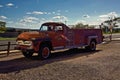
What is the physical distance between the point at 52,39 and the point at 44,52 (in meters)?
0.93

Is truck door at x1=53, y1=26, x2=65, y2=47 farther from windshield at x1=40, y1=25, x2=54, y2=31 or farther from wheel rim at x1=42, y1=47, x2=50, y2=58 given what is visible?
wheel rim at x1=42, y1=47, x2=50, y2=58

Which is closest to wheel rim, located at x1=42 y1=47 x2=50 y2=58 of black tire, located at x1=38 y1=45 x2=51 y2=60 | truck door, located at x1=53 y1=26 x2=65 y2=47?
black tire, located at x1=38 y1=45 x2=51 y2=60

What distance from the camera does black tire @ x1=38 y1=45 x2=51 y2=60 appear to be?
46.0 ft

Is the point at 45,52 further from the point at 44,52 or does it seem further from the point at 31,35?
the point at 31,35

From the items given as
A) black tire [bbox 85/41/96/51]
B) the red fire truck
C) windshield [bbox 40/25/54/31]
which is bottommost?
black tire [bbox 85/41/96/51]

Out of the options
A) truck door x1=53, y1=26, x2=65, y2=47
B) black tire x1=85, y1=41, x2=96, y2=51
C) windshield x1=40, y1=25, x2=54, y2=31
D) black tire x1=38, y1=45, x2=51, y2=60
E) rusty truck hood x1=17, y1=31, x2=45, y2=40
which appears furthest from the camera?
black tire x1=85, y1=41, x2=96, y2=51

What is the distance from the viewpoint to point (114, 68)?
35.9 feet

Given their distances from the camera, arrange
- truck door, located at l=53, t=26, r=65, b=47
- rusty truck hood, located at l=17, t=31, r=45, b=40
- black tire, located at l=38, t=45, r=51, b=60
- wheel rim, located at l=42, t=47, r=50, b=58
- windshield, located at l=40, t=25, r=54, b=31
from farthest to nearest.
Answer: windshield, located at l=40, t=25, r=54, b=31
truck door, located at l=53, t=26, r=65, b=47
wheel rim, located at l=42, t=47, r=50, b=58
black tire, located at l=38, t=45, r=51, b=60
rusty truck hood, located at l=17, t=31, r=45, b=40

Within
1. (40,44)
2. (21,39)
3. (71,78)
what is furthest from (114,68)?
(21,39)

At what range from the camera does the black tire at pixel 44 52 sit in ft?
46.0

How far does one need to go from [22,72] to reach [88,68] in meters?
2.81

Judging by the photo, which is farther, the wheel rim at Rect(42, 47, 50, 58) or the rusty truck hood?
the wheel rim at Rect(42, 47, 50, 58)

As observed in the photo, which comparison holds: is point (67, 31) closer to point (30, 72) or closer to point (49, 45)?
point (49, 45)

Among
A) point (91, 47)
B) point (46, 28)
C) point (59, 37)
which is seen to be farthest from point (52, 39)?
point (91, 47)
